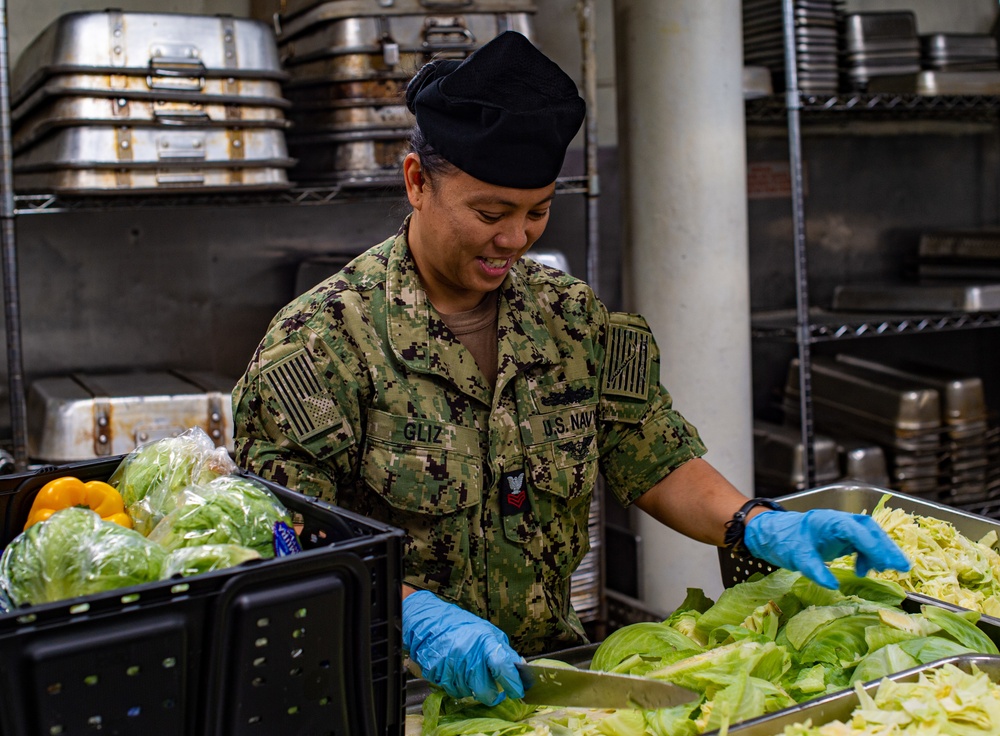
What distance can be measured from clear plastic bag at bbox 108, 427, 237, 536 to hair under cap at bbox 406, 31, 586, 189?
2.04 ft

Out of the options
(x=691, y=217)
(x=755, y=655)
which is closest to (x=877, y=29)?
(x=691, y=217)

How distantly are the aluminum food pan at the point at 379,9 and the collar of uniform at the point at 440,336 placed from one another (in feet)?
4.72

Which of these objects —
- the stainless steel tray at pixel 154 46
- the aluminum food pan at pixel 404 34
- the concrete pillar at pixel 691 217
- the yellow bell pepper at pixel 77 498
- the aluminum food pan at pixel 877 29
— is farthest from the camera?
the aluminum food pan at pixel 877 29

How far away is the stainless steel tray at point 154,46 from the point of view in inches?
110

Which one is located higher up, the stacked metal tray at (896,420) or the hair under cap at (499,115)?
the hair under cap at (499,115)

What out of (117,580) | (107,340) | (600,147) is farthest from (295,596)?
(600,147)

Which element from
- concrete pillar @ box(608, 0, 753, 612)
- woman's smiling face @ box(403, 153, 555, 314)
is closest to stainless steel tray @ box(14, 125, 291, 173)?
concrete pillar @ box(608, 0, 753, 612)

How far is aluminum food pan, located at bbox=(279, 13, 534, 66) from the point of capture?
122 inches

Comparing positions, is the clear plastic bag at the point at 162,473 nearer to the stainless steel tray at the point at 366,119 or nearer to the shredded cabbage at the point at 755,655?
the shredded cabbage at the point at 755,655

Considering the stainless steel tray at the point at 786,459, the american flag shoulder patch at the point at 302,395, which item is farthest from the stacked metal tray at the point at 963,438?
the american flag shoulder patch at the point at 302,395

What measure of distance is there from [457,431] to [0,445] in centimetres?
193

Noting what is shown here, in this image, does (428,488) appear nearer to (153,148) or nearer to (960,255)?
(153,148)

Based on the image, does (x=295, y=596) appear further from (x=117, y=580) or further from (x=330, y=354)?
(x=330, y=354)

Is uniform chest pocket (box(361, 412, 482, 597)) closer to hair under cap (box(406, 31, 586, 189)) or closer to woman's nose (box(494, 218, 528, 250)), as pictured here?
woman's nose (box(494, 218, 528, 250))
